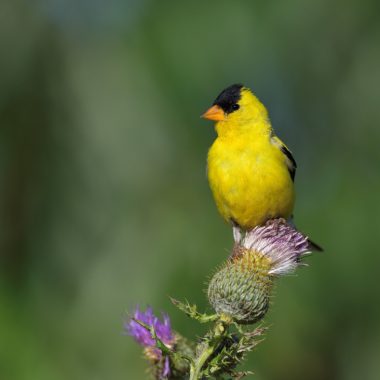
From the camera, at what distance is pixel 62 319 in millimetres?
4148

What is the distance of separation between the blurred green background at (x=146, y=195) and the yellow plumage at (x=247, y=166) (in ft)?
0.92

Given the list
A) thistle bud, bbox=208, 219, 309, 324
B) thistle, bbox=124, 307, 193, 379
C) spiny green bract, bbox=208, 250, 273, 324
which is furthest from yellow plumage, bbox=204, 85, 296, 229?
thistle, bbox=124, 307, 193, 379

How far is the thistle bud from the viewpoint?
246cm

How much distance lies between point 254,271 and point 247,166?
0.95 m

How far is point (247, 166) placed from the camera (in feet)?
11.6

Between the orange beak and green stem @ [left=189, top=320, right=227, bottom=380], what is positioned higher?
the orange beak

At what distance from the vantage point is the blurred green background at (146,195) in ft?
13.2

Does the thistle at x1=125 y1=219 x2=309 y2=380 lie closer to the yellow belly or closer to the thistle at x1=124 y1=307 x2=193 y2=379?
the thistle at x1=124 y1=307 x2=193 y2=379

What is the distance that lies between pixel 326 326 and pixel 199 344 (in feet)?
7.61

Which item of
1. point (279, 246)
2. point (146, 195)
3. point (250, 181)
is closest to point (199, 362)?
point (279, 246)

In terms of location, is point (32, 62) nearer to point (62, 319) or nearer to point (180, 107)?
point (180, 107)

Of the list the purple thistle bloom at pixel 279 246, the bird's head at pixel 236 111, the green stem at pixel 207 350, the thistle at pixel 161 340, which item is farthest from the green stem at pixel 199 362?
the bird's head at pixel 236 111

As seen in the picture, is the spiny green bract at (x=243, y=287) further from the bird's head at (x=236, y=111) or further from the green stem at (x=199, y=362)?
the bird's head at (x=236, y=111)

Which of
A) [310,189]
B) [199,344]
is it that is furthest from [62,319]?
[199,344]
